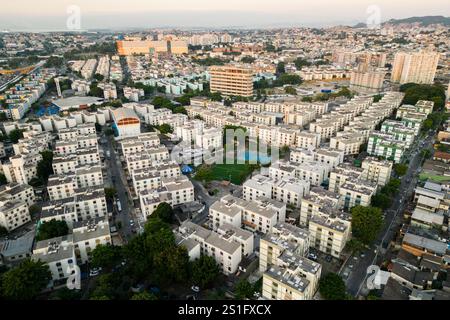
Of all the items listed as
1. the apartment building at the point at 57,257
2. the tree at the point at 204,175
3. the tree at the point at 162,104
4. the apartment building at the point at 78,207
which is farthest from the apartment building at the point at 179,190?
the tree at the point at 162,104

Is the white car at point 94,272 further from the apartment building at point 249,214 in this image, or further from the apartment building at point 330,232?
the apartment building at point 330,232

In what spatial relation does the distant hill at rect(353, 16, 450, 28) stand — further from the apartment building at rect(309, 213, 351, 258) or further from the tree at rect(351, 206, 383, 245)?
the apartment building at rect(309, 213, 351, 258)

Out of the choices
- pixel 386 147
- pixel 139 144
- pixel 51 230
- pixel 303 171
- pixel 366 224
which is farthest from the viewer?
pixel 139 144

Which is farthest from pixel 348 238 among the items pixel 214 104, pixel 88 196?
pixel 214 104

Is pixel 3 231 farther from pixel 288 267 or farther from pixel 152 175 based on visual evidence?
pixel 288 267

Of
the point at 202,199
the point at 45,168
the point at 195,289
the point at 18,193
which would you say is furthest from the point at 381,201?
the point at 45,168

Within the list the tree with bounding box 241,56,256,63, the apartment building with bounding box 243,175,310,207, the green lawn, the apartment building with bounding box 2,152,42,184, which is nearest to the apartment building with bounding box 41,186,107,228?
the apartment building with bounding box 2,152,42,184

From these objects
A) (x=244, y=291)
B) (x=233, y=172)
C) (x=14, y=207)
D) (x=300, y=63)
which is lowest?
(x=233, y=172)

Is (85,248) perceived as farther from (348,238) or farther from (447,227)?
(447,227)
